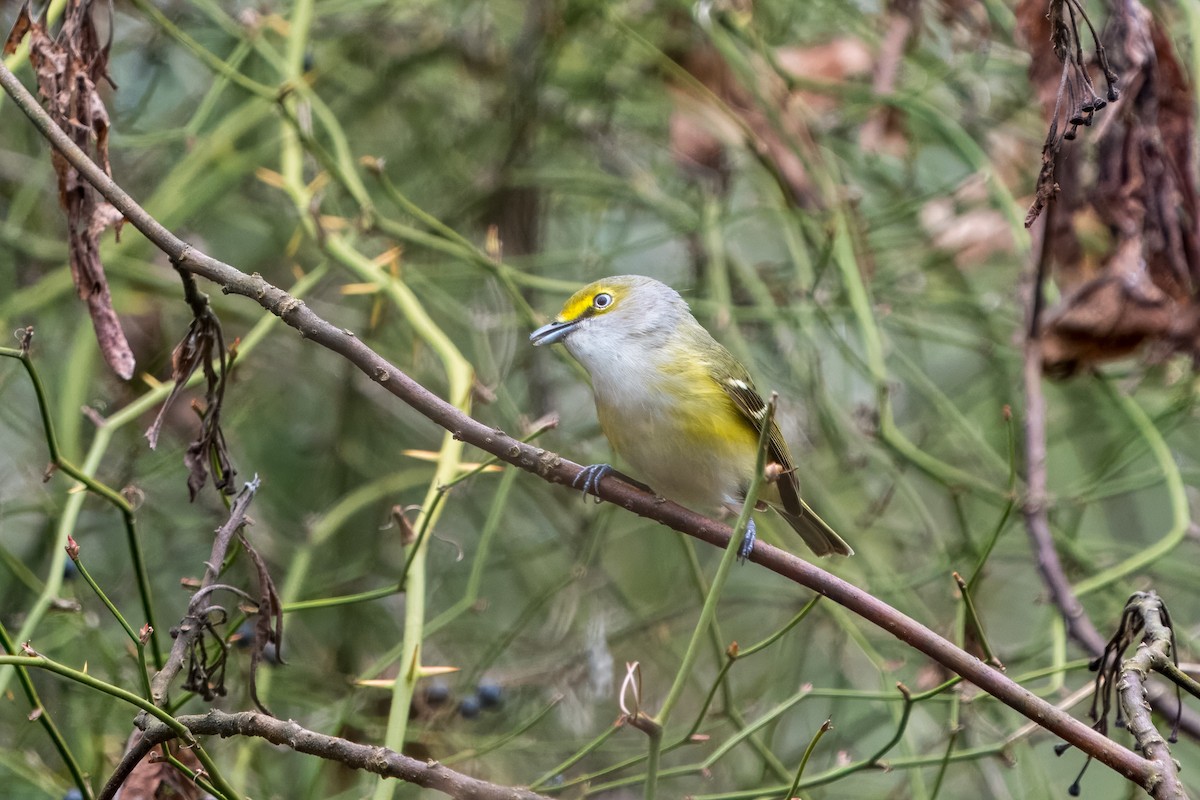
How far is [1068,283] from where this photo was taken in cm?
412

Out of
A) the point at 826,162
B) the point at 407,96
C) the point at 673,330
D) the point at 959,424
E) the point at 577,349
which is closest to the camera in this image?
the point at 577,349

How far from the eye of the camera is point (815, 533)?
3551mm

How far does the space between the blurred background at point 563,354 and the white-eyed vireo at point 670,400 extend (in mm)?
387

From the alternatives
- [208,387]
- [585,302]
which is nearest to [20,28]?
[208,387]

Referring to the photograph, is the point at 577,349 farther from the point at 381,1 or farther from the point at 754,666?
the point at 754,666

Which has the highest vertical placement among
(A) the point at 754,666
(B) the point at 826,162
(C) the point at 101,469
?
(B) the point at 826,162

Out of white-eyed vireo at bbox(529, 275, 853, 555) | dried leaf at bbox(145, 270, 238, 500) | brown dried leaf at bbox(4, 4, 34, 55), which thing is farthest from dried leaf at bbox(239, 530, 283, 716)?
brown dried leaf at bbox(4, 4, 34, 55)

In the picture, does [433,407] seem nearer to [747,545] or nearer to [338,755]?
[338,755]

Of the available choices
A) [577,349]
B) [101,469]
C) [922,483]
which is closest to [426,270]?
[101,469]

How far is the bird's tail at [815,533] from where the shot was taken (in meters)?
3.46

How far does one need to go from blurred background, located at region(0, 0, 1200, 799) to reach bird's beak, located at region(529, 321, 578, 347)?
444 mm

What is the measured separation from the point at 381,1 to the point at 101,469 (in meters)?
2.08

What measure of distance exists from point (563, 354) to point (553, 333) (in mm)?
719

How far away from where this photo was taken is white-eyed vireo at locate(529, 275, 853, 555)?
3.18 m
